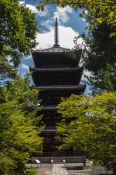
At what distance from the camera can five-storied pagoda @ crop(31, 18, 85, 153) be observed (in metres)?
48.2

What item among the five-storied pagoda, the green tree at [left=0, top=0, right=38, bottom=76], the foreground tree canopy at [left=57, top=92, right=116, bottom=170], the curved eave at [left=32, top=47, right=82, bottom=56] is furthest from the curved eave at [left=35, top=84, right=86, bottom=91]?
the foreground tree canopy at [left=57, top=92, right=116, bottom=170]

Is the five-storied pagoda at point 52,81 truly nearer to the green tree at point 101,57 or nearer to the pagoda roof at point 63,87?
the pagoda roof at point 63,87

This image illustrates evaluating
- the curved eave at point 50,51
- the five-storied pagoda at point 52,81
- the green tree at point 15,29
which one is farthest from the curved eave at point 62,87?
the green tree at point 15,29

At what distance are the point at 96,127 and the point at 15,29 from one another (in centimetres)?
529

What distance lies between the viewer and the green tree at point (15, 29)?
15.8m

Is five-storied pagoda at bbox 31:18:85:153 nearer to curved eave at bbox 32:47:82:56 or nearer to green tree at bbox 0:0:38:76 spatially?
curved eave at bbox 32:47:82:56

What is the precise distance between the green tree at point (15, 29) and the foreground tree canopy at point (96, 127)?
333 centimetres

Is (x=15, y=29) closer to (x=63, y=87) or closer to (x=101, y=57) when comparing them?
(x=101, y=57)

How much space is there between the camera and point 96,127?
15047mm

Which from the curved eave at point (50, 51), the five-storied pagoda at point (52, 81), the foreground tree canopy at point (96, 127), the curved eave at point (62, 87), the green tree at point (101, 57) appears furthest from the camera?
the curved eave at point (50, 51)

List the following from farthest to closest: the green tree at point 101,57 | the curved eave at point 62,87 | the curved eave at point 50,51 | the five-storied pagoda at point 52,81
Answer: the curved eave at point 50,51, the five-storied pagoda at point 52,81, the curved eave at point 62,87, the green tree at point 101,57

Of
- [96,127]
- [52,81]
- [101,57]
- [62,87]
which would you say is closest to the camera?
[96,127]

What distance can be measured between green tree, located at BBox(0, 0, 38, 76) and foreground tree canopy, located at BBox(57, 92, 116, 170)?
3.33 metres

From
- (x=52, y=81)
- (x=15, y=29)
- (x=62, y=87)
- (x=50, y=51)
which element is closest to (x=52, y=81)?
(x=52, y=81)
